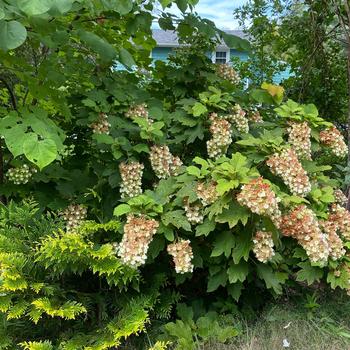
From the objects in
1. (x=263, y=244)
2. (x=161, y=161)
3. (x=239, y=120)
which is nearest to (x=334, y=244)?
(x=263, y=244)

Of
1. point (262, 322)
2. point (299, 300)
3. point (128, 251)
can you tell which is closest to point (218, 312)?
point (262, 322)

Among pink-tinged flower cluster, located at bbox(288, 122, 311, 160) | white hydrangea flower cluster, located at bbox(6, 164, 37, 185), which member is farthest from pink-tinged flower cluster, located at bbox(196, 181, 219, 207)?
white hydrangea flower cluster, located at bbox(6, 164, 37, 185)

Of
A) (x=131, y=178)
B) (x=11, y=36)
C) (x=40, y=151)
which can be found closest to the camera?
(x=11, y=36)

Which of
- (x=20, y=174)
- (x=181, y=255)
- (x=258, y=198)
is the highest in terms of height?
(x=20, y=174)

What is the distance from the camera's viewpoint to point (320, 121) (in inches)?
121

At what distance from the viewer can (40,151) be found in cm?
211

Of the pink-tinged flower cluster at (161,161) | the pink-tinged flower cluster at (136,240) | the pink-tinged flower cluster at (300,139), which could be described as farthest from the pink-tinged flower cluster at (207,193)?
the pink-tinged flower cluster at (300,139)

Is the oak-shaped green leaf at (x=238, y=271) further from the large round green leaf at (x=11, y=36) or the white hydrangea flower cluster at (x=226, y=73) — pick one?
the large round green leaf at (x=11, y=36)

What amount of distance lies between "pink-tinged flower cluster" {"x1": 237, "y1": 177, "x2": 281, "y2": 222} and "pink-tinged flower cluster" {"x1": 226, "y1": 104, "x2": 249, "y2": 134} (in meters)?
0.86

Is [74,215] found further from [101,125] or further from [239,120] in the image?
[239,120]

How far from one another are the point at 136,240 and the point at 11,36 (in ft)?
3.76

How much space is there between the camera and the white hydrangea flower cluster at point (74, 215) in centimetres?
297

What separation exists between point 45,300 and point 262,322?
1307mm

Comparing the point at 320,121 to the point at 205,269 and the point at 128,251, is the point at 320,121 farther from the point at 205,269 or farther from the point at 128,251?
the point at 128,251
